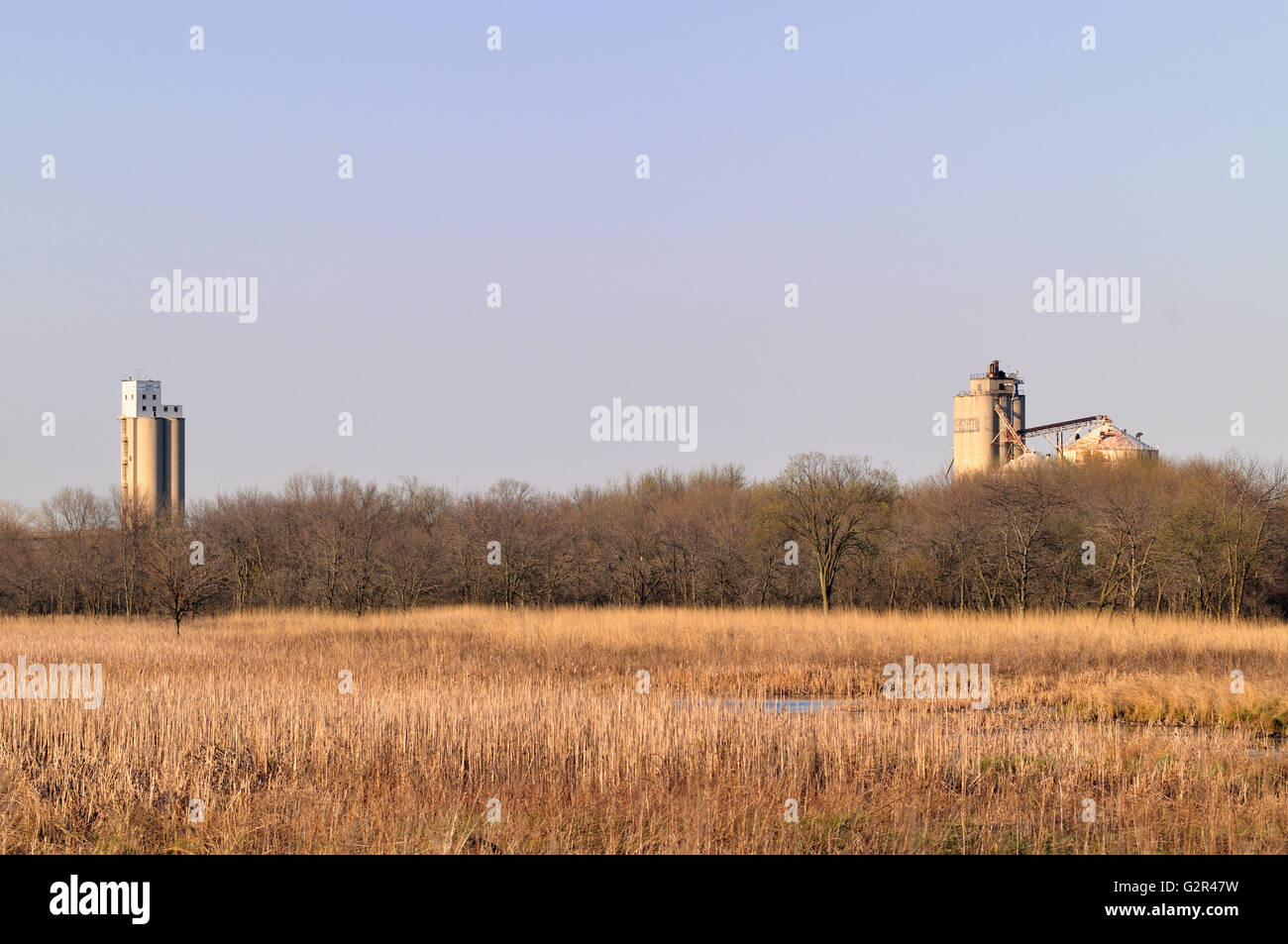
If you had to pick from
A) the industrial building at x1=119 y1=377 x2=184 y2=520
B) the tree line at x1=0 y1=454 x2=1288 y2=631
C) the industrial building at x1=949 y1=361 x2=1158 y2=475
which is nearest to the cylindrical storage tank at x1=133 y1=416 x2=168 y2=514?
the industrial building at x1=119 y1=377 x2=184 y2=520

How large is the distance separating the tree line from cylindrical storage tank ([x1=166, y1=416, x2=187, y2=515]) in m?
39.4

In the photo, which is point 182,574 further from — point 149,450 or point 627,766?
point 149,450

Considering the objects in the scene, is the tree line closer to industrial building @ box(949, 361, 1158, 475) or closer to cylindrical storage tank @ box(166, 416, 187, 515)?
industrial building @ box(949, 361, 1158, 475)

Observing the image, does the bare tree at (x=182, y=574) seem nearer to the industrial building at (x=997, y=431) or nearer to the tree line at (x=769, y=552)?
the tree line at (x=769, y=552)

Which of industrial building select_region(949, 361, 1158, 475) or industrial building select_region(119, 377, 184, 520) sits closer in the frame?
industrial building select_region(949, 361, 1158, 475)

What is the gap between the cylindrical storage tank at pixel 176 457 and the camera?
97125 millimetres

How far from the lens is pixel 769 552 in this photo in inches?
1804

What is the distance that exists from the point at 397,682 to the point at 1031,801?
1180 cm

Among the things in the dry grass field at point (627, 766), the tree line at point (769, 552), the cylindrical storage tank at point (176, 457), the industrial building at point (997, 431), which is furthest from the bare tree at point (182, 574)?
the cylindrical storage tank at point (176, 457)

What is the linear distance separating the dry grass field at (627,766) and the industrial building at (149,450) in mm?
79581

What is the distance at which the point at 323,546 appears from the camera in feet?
151

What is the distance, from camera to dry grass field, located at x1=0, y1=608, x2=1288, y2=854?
942 cm
